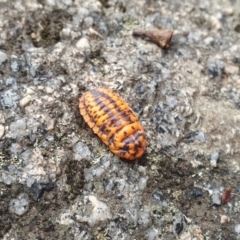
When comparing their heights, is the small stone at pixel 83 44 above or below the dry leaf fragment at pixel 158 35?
below

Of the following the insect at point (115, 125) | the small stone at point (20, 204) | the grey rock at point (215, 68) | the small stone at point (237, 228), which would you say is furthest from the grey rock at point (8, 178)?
the grey rock at point (215, 68)

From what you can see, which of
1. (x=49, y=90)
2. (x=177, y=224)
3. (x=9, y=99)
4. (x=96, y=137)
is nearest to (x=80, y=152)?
(x=96, y=137)

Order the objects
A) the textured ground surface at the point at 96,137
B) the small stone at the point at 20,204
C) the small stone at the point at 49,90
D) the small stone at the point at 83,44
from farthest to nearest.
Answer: the small stone at the point at 83,44
the small stone at the point at 49,90
the textured ground surface at the point at 96,137
the small stone at the point at 20,204

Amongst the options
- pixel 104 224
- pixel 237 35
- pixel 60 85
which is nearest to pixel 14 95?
pixel 60 85

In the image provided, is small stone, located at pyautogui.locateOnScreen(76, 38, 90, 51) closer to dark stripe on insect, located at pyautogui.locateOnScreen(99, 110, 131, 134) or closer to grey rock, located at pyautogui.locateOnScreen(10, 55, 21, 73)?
grey rock, located at pyautogui.locateOnScreen(10, 55, 21, 73)

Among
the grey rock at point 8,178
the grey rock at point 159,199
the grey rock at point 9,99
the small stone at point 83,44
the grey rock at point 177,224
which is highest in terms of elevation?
the small stone at point 83,44

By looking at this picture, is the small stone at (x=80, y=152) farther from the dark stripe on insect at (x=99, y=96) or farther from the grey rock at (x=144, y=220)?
the grey rock at (x=144, y=220)
